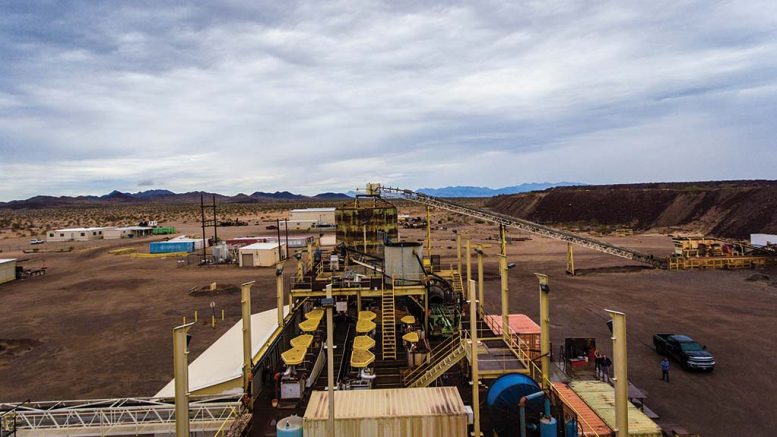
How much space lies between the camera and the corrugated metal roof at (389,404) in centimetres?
1132

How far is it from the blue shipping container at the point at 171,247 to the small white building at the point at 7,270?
17.0m

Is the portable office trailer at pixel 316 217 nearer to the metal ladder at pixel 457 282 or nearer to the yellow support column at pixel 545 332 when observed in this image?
the metal ladder at pixel 457 282

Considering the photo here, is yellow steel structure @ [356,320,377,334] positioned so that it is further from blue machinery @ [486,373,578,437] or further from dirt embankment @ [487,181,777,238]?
dirt embankment @ [487,181,777,238]

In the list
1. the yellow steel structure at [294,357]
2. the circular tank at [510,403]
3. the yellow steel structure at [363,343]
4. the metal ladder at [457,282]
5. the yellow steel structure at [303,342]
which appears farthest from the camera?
the metal ladder at [457,282]

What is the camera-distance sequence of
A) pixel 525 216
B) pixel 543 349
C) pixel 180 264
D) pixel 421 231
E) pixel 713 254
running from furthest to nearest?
pixel 525 216 → pixel 421 231 → pixel 180 264 → pixel 713 254 → pixel 543 349

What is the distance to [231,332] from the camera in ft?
68.1

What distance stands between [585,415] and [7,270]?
176ft

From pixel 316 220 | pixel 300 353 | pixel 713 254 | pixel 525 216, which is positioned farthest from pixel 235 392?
pixel 525 216

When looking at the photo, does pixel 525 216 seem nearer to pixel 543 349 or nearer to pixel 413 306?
pixel 413 306

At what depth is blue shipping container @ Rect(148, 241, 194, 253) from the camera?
200 ft

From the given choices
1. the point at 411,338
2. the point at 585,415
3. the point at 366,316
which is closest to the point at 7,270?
the point at 366,316

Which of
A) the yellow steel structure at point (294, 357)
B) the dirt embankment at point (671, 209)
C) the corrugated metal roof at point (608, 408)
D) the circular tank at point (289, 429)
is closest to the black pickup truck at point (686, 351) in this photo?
the corrugated metal roof at point (608, 408)

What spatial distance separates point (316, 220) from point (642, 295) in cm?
7204

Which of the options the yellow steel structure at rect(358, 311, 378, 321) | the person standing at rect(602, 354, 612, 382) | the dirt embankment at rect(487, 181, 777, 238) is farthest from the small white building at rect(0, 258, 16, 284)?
the dirt embankment at rect(487, 181, 777, 238)
